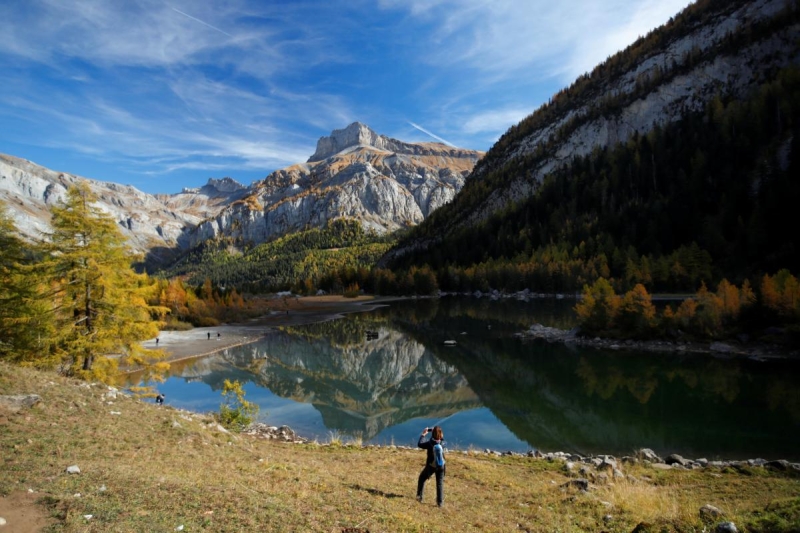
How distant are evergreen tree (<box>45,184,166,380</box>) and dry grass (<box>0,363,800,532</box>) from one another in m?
5.71

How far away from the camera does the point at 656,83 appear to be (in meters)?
148

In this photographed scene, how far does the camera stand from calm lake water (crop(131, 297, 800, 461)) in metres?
24.2

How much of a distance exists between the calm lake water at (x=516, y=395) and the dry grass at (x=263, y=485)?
28.6ft

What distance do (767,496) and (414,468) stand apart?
1074cm

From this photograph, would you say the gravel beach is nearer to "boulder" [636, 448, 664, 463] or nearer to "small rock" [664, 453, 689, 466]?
"boulder" [636, 448, 664, 463]

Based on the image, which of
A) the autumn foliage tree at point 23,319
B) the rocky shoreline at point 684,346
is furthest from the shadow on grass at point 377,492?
the rocky shoreline at point 684,346

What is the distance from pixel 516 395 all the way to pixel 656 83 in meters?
159

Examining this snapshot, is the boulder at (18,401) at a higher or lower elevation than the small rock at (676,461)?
higher

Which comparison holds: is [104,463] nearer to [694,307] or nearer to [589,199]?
[694,307]

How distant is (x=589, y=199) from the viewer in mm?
141875

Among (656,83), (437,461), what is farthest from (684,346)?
(656,83)

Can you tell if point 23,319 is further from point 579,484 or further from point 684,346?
point 684,346

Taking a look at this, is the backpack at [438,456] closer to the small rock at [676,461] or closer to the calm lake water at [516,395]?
the small rock at [676,461]

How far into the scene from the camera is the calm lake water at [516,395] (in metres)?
24.2
